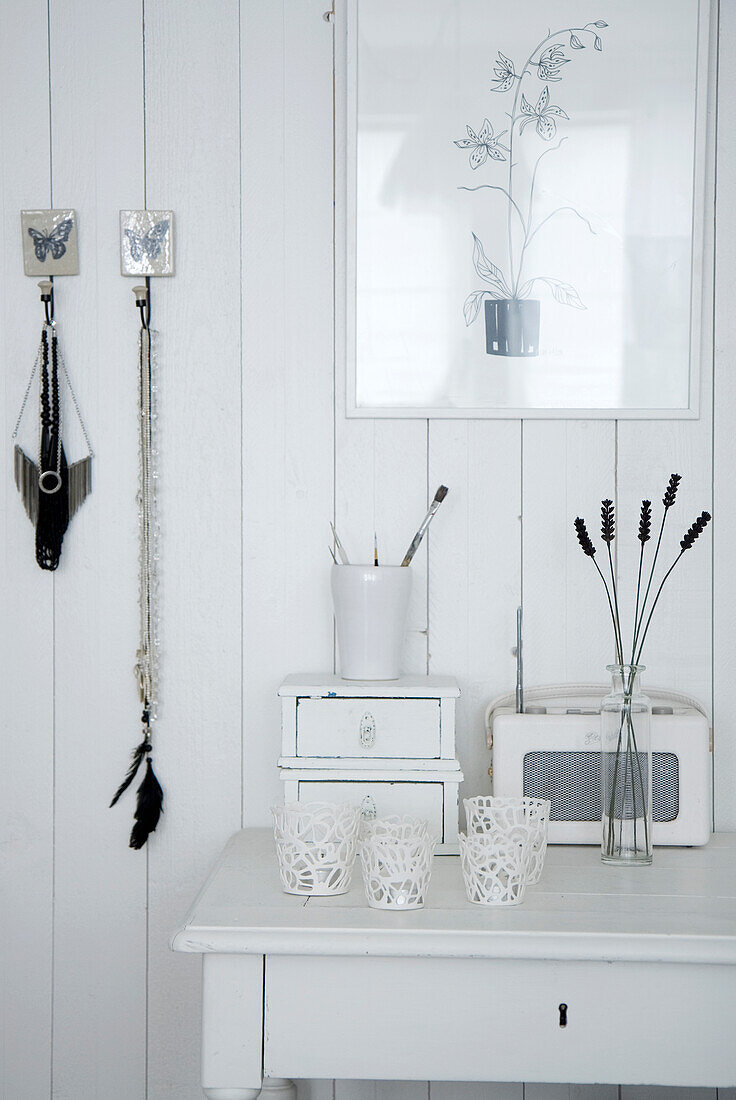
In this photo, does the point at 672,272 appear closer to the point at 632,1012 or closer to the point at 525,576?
the point at 525,576

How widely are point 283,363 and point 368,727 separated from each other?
0.59 metres

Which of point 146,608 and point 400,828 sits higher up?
point 146,608

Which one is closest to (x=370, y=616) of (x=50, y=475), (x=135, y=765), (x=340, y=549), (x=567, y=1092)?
(x=340, y=549)

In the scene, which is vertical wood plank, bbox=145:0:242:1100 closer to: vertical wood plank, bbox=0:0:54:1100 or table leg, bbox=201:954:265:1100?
vertical wood plank, bbox=0:0:54:1100

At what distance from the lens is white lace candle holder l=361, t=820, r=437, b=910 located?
3.91 feet

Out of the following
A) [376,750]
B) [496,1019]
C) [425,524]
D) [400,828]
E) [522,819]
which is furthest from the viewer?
[425,524]

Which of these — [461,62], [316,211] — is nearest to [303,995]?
[316,211]

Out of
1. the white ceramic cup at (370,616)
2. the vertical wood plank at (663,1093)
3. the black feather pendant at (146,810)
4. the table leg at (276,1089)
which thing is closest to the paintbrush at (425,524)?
the white ceramic cup at (370,616)

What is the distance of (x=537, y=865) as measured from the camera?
4.22 ft

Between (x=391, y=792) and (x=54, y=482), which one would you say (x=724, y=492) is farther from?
(x=54, y=482)

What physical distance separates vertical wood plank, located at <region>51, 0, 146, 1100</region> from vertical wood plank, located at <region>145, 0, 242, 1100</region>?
0.11 ft

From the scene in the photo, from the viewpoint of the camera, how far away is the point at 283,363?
1.66 metres

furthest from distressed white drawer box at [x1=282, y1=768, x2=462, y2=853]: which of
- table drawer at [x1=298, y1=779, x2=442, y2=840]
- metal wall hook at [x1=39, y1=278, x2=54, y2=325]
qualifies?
metal wall hook at [x1=39, y1=278, x2=54, y2=325]

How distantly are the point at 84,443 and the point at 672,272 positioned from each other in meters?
0.95
